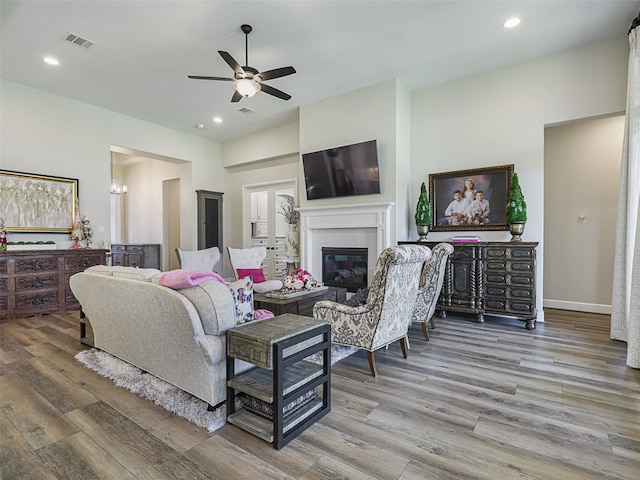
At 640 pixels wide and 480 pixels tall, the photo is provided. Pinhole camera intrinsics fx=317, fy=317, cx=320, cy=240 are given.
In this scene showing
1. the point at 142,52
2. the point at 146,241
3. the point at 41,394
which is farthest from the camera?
the point at 146,241

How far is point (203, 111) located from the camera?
592cm

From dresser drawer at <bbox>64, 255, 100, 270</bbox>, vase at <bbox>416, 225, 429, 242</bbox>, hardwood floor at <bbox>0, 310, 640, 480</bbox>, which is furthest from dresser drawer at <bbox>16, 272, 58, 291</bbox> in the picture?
vase at <bbox>416, 225, 429, 242</bbox>

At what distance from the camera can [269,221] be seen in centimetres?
723

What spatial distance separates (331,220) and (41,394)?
4.11m

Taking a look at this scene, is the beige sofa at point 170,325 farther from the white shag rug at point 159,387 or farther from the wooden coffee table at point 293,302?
the wooden coffee table at point 293,302

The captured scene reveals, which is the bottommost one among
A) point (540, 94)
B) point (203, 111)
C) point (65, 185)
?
point (65, 185)

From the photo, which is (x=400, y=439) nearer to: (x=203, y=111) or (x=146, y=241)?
(x=203, y=111)

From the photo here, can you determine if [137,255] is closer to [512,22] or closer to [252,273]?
[252,273]

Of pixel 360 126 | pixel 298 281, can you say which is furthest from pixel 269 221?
pixel 298 281

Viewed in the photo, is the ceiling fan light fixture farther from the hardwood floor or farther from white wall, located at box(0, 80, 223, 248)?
white wall, located at box(0, 80, 223, 248)

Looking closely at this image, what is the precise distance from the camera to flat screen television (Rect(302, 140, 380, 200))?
16.3 feet

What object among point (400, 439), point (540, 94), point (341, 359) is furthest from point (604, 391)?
point (540, 94)

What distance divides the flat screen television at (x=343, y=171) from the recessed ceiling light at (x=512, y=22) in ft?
6.61

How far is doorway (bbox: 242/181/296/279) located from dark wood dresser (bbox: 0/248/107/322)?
327cm
